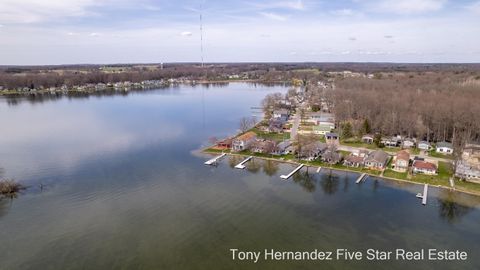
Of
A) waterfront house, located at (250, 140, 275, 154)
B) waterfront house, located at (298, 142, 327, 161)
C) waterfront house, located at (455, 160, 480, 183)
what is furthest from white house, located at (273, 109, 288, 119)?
waterfront house, located at (455, 160, 480, 183)

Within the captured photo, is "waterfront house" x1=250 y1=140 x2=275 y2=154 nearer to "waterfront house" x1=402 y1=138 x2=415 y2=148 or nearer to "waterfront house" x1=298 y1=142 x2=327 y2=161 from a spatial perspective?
"waterfront house" x1=298 y1=142 x2=327 y2=161

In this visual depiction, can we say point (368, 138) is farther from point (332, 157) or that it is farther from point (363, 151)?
point (332, 157)

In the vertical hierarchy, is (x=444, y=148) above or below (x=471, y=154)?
above

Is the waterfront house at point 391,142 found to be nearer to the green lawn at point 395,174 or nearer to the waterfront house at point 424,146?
the waterfront house at point 424,146

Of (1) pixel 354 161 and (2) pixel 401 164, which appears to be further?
(1) pixel 354 161

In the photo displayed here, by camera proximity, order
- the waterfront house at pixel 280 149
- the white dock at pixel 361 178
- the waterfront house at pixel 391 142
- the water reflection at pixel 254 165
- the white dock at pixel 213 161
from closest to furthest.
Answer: the white dock at pixel 361 178 → the water reflection at pixel 254 165 → the white dock at pixel 213 161 → the waterfront house at pixel 280 149 → the waterfront house at pixel 391 142

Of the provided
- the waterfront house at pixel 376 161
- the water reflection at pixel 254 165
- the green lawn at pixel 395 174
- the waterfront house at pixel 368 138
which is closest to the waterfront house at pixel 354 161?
the waterfront house at pixel 376 161

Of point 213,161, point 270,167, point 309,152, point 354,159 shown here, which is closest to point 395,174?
point 354,159
